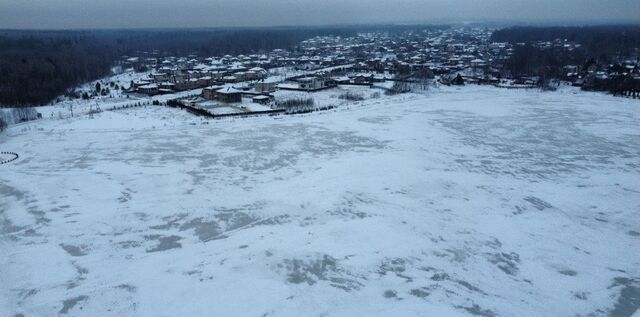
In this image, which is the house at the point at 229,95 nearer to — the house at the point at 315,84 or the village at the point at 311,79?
the village at the point at 311,79

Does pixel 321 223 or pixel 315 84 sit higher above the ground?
pixel 315 84

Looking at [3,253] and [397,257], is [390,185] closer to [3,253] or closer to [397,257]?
[397,257]

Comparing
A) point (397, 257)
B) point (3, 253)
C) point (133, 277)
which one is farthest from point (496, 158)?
point (3, 253)

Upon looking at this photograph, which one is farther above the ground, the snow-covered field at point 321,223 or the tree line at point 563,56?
the tree line at point 563,56

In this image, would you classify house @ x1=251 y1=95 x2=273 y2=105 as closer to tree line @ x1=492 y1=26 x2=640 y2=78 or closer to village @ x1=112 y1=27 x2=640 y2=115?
village @ x1=112 y1=27 x2=640 y2=115

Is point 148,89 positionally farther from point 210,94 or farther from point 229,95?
point 229,95

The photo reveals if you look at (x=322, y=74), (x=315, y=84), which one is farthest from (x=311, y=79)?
(x=322, y=74)

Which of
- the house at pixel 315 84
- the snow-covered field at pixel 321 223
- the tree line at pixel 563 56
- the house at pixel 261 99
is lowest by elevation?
the snow-covered field at pixel 321 223

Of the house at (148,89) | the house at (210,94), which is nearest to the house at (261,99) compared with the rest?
the house at (210,94)
